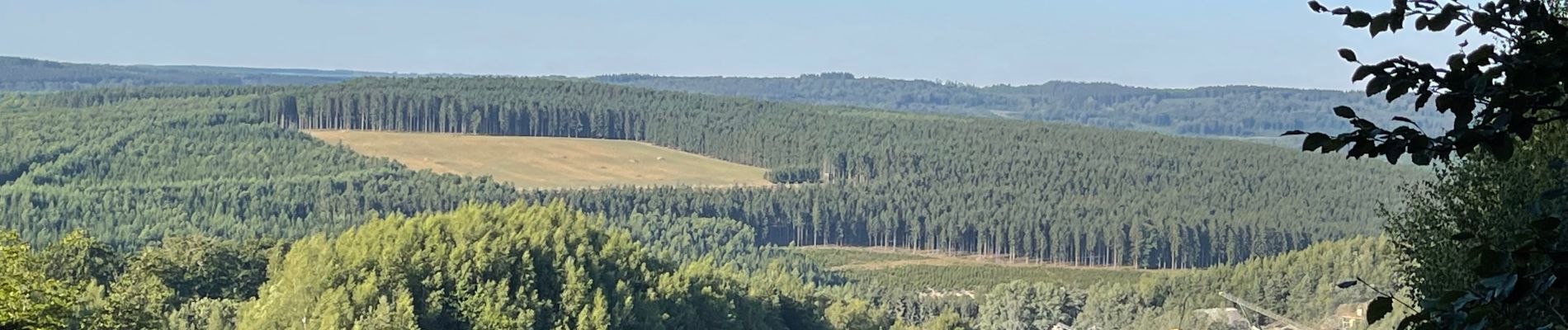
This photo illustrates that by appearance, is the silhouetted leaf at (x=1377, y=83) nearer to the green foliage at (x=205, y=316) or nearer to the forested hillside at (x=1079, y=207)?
the green foliage at (x=205, y=316)

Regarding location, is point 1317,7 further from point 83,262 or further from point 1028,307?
point 1028,307

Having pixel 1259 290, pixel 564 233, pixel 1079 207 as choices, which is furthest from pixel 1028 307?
pixel 1079 207

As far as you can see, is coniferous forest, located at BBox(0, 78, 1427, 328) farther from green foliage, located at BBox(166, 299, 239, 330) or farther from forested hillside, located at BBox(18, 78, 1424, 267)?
forested hillside, located at BBox(18, 78, 1424, 267)

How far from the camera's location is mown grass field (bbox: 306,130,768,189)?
17212cm

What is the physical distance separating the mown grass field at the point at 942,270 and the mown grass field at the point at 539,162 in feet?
70.6

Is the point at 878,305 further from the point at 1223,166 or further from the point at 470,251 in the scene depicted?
the point at 1223,166

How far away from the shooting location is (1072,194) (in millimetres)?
185375

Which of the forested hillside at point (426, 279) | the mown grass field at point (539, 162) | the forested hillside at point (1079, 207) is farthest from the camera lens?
the mown grass field at point (539, 162)

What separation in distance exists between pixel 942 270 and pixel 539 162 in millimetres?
54332

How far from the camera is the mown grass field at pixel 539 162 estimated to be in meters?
172

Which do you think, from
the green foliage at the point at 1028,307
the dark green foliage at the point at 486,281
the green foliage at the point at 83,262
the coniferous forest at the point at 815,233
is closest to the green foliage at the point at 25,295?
the coniferous forest at the point at 815,233

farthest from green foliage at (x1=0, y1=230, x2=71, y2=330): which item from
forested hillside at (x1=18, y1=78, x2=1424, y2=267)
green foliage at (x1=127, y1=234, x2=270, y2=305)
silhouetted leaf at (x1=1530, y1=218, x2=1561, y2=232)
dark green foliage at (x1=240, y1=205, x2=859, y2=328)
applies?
forested hillside at (x1=18, y1=78, x2=1424, y2=267)

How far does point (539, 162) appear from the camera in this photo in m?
181

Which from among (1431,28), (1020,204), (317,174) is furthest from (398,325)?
(1020,204)
